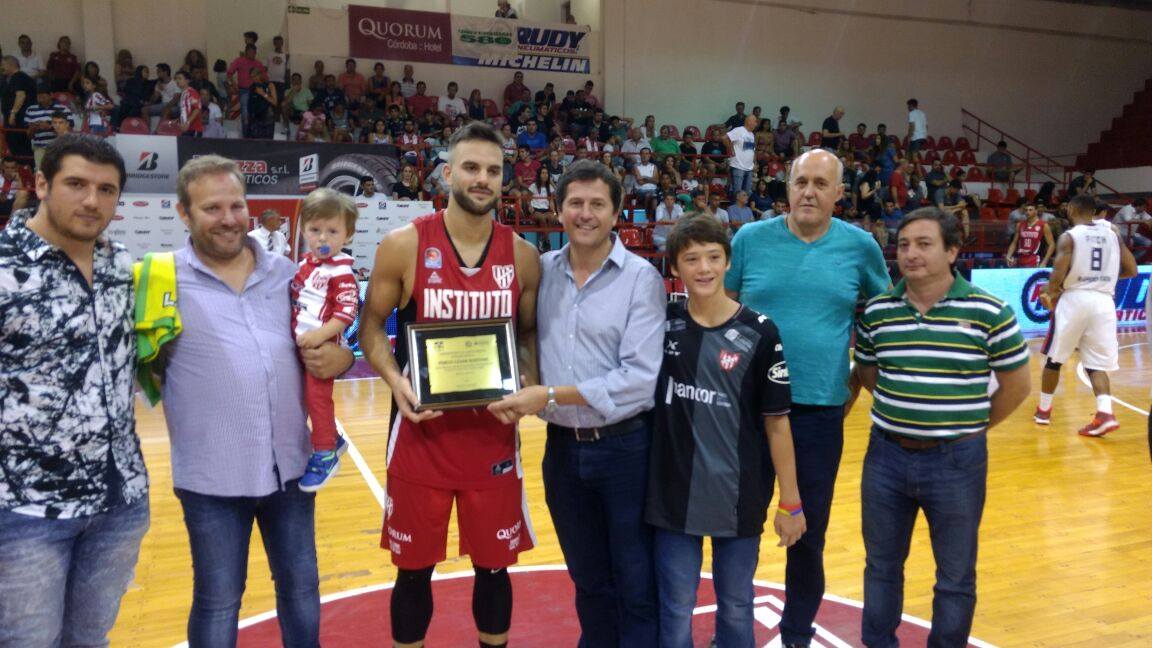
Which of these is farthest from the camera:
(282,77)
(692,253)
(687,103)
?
(687,103)

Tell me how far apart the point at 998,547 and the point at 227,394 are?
4.36 metres

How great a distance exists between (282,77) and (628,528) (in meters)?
16.5

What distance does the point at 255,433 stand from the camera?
108 inches

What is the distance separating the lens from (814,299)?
3332 millimetres

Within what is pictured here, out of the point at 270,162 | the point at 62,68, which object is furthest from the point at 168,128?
the point at 62,68

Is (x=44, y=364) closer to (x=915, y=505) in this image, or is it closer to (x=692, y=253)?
(x=692, y=253)

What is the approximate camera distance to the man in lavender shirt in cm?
268

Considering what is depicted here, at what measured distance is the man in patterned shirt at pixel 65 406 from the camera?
232 centimetres

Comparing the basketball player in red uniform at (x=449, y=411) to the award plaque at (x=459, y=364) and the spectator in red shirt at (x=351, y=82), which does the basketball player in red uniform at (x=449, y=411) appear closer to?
the award plaque at (x=459, y=364)

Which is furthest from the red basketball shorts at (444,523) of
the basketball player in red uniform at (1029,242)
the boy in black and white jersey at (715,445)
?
the basketball player in red uniform at (1029,242)

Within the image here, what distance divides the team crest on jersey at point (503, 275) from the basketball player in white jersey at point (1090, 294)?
6010 millimetres

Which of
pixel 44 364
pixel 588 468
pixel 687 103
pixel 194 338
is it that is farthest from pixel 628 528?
pixel 687 103

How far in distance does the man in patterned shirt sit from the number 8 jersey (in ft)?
24.5

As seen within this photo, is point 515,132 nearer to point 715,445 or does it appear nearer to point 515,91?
point 515,91
